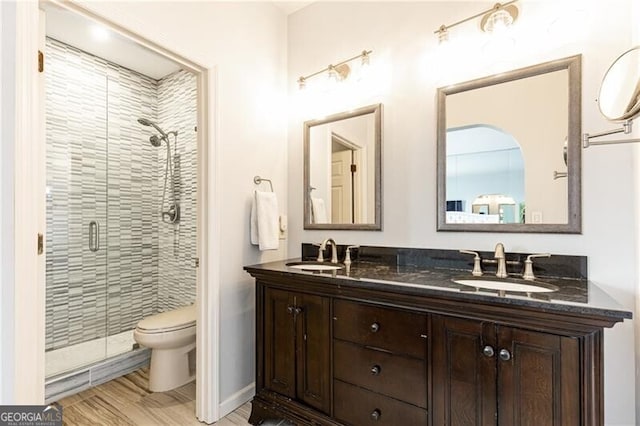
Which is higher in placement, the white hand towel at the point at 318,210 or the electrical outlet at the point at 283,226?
the white hand towel at the point at 318,210

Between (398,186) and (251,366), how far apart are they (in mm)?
1557

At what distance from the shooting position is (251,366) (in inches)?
83.7

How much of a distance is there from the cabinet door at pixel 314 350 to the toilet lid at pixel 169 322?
39.3 inches

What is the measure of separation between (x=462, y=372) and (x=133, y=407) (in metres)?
1.98

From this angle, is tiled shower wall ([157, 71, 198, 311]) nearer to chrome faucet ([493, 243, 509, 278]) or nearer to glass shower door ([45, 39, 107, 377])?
glass shower door ([45, 39, 107, 377])

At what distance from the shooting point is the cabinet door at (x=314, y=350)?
1578 millimetres

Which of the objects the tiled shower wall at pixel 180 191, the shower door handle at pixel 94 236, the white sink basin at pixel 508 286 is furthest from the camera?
the tiled shower wall at pixel 180 191

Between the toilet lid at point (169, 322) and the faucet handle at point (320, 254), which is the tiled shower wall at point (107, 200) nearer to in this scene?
the toilet lid at point (169, 322)

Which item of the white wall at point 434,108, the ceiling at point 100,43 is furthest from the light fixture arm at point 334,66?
the ceiling at point 100,43

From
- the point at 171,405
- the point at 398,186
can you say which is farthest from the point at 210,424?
the point at 398,186

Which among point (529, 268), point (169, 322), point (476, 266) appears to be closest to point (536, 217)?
point (529, 268)

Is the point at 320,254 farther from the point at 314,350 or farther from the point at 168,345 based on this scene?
the point at 168,345

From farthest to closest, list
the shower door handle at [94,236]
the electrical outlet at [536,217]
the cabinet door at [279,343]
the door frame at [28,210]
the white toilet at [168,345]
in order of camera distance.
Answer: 1. the shower door handle at [94,236]
2. the white toilet at [168,345]
3. the cabinet door at [279,343]
4. the electrical outlet at [536,217]
5. the door frame at [28,210]

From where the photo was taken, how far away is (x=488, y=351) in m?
1.15
